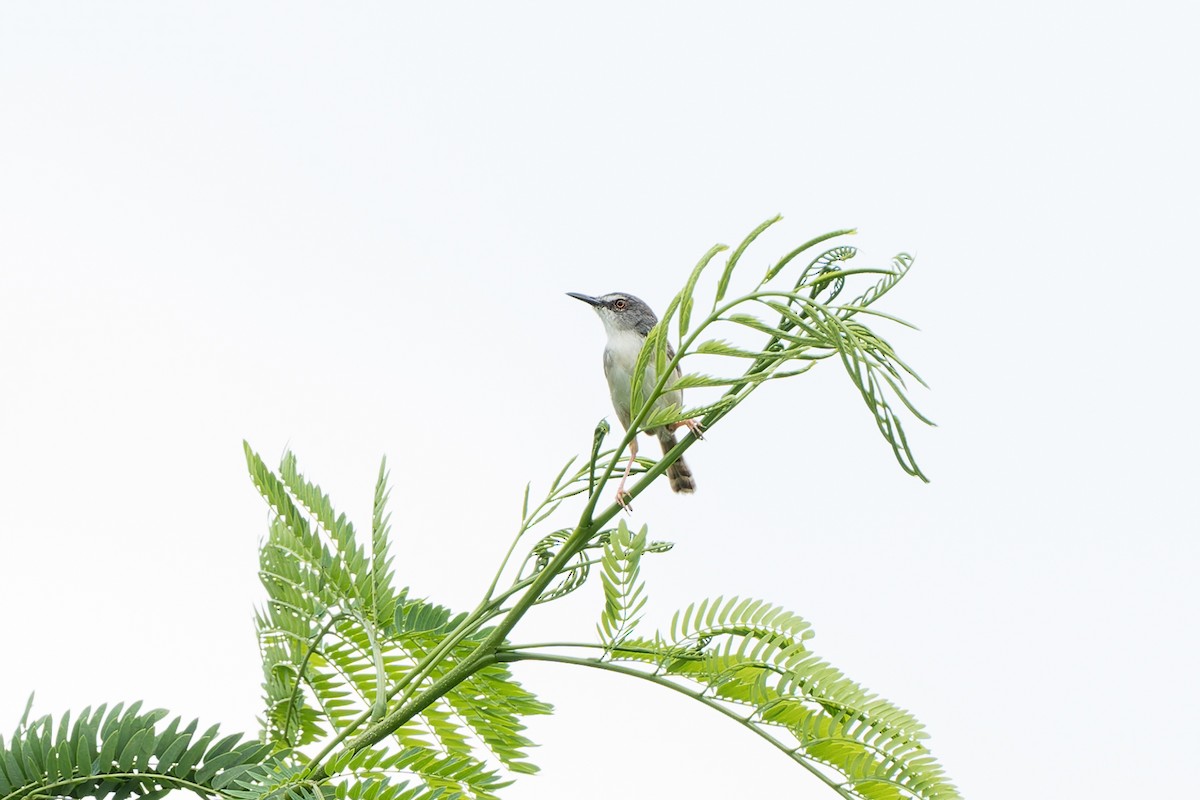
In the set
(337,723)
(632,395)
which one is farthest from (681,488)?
(632,395)

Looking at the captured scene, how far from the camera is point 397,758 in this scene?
173 centimetres

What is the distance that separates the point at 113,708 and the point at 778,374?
1010mm

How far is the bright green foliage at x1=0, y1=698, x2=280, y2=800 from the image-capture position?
67.7 inches

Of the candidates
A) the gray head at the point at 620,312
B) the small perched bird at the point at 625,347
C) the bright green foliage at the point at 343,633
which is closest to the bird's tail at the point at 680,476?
the small perched bird at the point at 625,347

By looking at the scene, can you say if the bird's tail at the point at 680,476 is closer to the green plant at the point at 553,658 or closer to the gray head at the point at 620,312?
the gray head at the point at 620,312

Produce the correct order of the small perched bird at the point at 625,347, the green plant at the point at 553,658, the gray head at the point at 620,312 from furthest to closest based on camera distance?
the gray head at the point at 620,312, the small perched bird at the point at 625,347, the green plant at the point at 553,658

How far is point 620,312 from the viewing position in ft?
23.2

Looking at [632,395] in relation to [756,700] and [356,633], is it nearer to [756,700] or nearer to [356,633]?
[756,700]

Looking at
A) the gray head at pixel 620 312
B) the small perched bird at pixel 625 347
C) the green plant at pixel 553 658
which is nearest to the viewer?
the green plant at pixel 553 658

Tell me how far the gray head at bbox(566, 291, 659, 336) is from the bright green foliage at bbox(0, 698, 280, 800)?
209 inches

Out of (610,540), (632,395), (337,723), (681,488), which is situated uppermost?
(681,488)

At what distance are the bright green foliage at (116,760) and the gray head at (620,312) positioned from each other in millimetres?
5311

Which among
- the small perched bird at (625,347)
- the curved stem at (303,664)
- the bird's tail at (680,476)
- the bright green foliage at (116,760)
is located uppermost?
the small perched bird at (625,347)

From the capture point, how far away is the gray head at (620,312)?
701 cm
